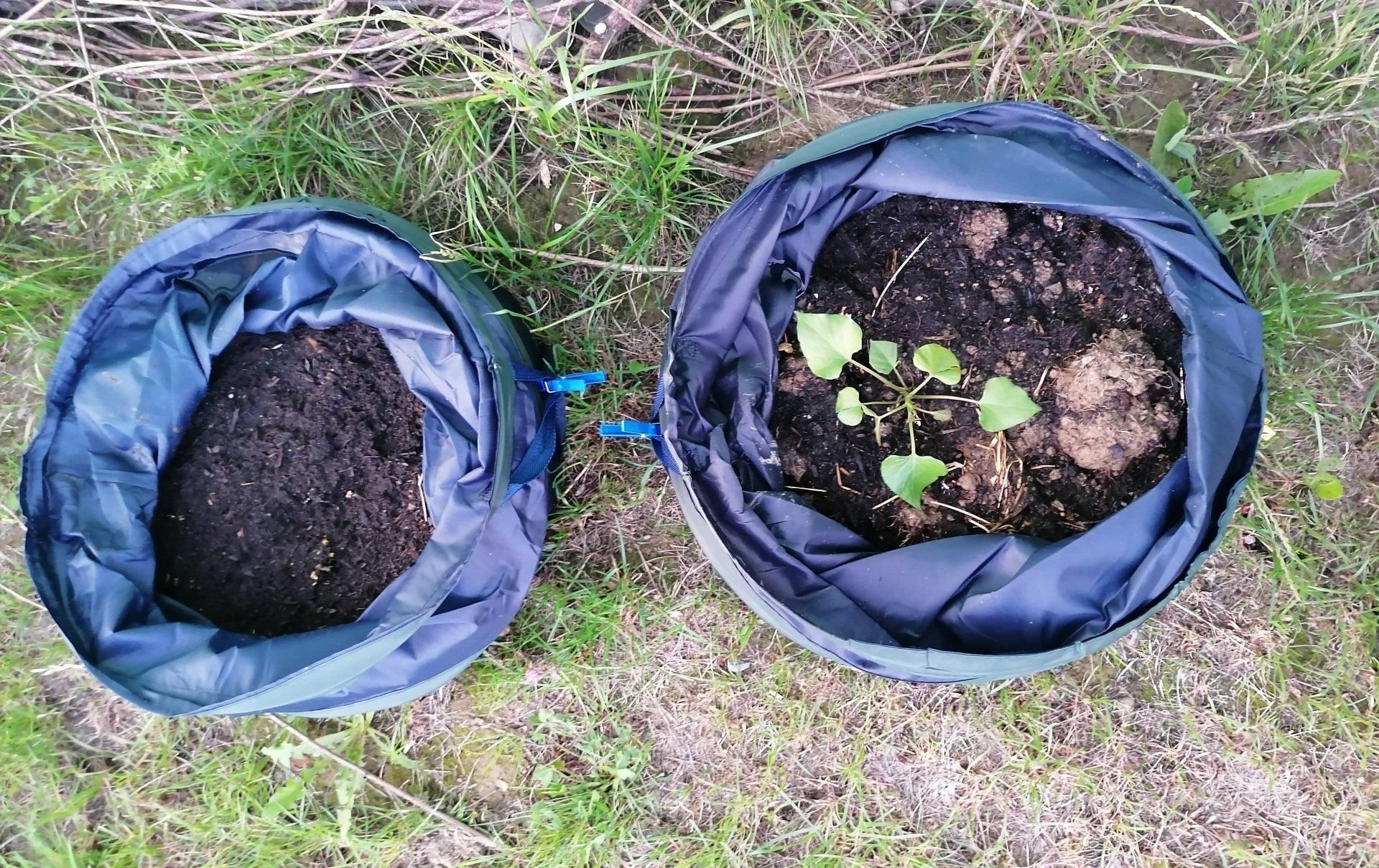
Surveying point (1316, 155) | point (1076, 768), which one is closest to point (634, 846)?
point (1076, 768)

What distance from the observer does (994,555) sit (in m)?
0.91

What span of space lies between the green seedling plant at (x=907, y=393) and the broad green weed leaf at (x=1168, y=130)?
46 cm

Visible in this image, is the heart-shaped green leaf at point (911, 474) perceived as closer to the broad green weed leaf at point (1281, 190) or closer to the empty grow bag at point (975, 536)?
the empty grow bag at point (975, 536)

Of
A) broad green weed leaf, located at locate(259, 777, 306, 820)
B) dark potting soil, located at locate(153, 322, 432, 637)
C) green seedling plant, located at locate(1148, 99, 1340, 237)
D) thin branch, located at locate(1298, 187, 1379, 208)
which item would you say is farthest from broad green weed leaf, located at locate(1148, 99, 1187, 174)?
broad green weed leaf, located at locate(259, 777, 306, 820)

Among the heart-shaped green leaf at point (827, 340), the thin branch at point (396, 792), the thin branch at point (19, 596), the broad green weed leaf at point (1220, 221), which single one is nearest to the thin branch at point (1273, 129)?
the broad green weed leaf at point (1220, 221)

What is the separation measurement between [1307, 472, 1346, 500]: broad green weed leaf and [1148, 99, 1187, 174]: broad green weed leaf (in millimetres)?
509

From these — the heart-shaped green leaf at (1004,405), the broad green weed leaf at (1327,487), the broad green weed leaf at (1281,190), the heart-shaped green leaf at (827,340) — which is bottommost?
the broad green weed leaf at (1327,487)

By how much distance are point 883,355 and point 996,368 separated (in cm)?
16

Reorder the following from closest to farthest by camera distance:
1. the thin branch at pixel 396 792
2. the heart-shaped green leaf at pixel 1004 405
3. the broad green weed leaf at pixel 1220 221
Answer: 1. the heart-shaped green leaf at pixel 1004 405
2. the broad green weed leaf at pixel 1220 221
3. the thin branch at pixel 396 792

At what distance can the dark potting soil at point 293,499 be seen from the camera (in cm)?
103

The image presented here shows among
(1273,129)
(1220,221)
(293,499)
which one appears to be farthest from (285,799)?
(1273,129)

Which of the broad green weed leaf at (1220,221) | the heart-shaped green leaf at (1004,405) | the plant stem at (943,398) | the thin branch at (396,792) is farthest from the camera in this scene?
the thin branch at (396,792)

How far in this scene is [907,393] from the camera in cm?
98

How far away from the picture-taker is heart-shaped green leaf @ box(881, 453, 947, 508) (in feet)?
2.88
